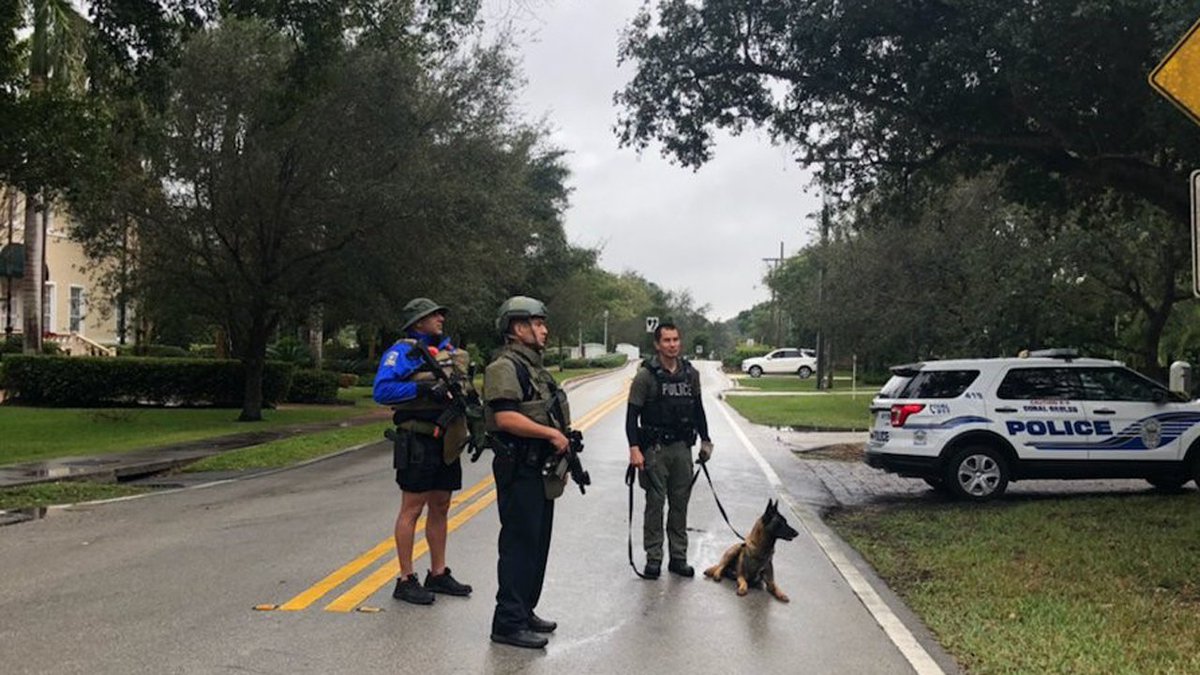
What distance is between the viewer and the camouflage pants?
23.9 feet

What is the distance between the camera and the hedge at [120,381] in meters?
24.0

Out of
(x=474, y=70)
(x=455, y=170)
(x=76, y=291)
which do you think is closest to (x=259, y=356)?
(x=455, y=170)

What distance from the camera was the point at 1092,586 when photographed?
7047 millimetres

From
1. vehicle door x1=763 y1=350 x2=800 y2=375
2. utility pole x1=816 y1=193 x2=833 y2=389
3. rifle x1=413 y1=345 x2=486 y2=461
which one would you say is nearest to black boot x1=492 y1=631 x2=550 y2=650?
rifle x1=413 y1=345 x2=486 y2=461

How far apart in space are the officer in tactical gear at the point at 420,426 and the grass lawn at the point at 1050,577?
10.3 feet

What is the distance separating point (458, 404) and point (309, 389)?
24.5m

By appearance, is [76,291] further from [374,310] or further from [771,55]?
[771,55]

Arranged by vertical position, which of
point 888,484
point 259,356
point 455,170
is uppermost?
point 455,170

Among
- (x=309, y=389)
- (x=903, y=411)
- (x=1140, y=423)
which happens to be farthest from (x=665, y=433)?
(x=309, y=389)

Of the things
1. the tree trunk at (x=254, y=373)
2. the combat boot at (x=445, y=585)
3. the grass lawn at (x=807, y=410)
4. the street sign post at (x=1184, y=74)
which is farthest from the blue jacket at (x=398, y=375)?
the grass lawn at (x=807, y=410)

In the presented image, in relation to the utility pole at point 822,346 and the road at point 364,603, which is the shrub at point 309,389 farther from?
the road at point 364,603

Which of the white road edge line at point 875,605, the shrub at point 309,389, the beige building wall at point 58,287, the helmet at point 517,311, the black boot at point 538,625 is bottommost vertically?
the white road edge line at point 875,605

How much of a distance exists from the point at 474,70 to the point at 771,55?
10.3 metres

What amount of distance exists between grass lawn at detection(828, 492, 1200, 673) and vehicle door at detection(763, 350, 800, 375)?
47.5 m
